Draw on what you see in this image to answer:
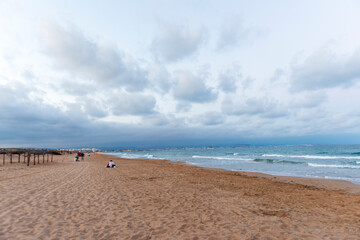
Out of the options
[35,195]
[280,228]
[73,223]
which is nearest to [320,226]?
[280,228]

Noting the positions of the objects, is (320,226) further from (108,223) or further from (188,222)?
(108,223)

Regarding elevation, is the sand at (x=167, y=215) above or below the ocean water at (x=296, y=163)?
above

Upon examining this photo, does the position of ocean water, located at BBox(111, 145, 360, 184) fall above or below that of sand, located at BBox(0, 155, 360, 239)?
below

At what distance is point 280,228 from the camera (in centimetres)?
595

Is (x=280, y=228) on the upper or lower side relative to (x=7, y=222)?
lower

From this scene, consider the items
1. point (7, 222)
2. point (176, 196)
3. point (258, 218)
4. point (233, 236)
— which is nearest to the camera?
point (233, 236)

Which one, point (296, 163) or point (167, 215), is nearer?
point (167, 215)

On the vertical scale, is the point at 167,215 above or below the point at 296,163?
above

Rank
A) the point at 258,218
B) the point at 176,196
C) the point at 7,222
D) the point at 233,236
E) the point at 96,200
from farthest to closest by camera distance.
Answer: the point at 176,196, the point at 96,200, the point at 258,218, the point at 7,222, the point at 233,236

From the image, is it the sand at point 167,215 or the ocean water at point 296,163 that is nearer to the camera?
the sand at point 167,215

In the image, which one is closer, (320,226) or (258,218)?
(320,226)

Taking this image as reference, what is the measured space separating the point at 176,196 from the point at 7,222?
6.04m

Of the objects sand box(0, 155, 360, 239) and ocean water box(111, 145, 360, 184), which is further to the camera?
ocean water box(111, 145, 360, 184)

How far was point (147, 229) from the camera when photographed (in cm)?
554
